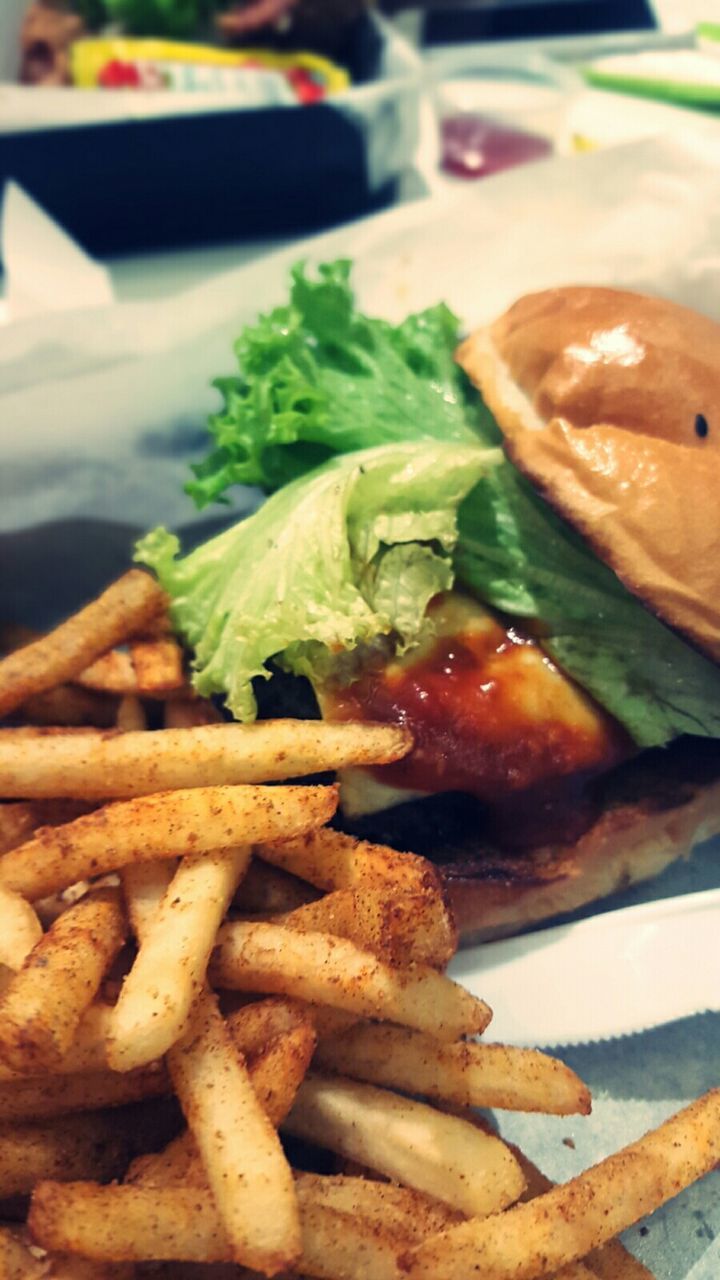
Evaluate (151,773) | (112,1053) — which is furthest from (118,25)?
(112,1053)

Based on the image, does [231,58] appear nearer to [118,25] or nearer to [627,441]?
[118,25]

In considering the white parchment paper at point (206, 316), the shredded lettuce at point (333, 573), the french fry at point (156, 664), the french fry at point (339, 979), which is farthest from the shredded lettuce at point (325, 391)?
the french fry at point (339, 979)

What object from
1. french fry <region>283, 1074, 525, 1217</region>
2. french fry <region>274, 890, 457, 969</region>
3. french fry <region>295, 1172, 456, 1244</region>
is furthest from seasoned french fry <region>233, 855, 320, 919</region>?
french fry <region>295, 1172, 456, 1244</region>

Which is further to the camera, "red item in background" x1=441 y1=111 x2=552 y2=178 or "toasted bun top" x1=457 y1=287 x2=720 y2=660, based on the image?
"red item in background" x1=441 y1=111 x2=552 y2=178

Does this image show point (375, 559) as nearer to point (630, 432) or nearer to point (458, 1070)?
point (630, 432)

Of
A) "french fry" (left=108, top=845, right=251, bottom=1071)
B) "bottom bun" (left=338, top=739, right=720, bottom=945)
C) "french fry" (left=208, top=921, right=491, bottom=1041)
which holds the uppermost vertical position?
"french fry" (left=108, top=845, right=251, bottom=1071)

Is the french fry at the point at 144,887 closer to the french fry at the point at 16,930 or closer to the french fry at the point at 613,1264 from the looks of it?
the french fry at the point at 16,930

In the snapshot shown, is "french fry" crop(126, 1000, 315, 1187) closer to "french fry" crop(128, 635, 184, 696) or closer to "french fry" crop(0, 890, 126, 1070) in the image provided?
"french fry" crop(0, 890, 126, 1070)
